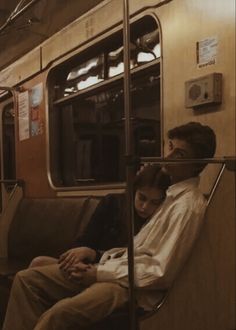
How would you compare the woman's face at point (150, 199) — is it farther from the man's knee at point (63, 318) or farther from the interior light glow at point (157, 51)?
the interior light glow at point (157, 51)

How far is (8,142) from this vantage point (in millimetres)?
5301

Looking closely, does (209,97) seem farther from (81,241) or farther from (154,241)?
(81,241)

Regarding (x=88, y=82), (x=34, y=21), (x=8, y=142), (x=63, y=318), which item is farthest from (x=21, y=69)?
(x=63, y=318)

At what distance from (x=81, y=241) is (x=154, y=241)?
2.67 feet

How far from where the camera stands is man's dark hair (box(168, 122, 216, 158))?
2.21 m

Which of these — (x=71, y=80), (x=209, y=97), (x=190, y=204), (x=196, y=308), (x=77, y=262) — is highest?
(x=71, y=80)

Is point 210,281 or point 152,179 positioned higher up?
point 152,179

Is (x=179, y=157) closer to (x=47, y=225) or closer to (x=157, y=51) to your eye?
→ (x=157, y=51)

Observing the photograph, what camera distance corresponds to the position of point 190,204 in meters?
2.13

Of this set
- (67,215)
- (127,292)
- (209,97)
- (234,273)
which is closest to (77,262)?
(127,292)

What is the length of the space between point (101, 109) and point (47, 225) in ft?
3.45

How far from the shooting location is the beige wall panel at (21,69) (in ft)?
14.6

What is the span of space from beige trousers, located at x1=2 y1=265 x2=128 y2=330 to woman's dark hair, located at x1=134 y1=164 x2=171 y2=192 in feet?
1.65

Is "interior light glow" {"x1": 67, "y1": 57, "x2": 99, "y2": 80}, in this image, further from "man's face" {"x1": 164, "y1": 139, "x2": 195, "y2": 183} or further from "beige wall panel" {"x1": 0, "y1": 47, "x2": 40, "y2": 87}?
"man's face" {"x1": 164, "y1": 139, "x2": 195, "y2": 183}
